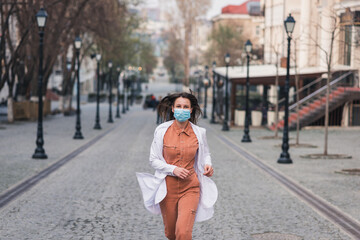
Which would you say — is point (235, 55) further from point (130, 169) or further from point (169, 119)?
point (169, 119)

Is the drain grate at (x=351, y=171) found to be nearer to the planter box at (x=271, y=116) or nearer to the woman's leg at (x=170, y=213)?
the woman's leg at (x=170, y=213)

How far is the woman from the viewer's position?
618 cm

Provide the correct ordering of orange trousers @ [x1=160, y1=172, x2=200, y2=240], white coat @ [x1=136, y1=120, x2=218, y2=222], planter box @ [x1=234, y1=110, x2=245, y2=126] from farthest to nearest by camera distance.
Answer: planter box @ [x1=234, y1=110, x2=245, y2=126] → white coat @ [x1=136, y1=120, x2=218, y2=222] → orange trousers @ [x1=160, y1=172, x2=200, y2=240]

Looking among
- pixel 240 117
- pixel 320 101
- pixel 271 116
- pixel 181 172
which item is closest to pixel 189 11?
pixel 240 117

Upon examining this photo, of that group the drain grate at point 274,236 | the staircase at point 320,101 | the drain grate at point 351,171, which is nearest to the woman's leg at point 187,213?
the drain grate at point 274,236

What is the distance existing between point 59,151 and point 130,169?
6.04 m

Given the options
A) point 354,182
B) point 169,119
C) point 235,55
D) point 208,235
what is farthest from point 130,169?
point 235,55

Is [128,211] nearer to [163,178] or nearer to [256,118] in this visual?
[163,178]

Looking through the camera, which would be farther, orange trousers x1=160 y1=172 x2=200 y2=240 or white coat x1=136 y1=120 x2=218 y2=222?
white coat x1=136 y1=120 x2=218 y2=222

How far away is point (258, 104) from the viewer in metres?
46.2

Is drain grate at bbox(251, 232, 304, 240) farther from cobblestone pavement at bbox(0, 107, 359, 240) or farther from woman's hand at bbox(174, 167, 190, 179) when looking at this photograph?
woman's hand at bbox(174, 167, 190, 179)

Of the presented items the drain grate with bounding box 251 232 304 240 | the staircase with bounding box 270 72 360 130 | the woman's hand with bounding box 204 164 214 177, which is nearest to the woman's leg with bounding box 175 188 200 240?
the woman's hand with bounding box 204 164 214 177

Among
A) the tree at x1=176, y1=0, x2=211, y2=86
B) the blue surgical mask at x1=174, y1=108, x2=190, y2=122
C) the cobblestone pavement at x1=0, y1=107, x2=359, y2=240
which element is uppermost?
the tree at x1=176, y1=0, x2=211, y2=86

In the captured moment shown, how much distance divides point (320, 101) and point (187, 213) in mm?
33666
